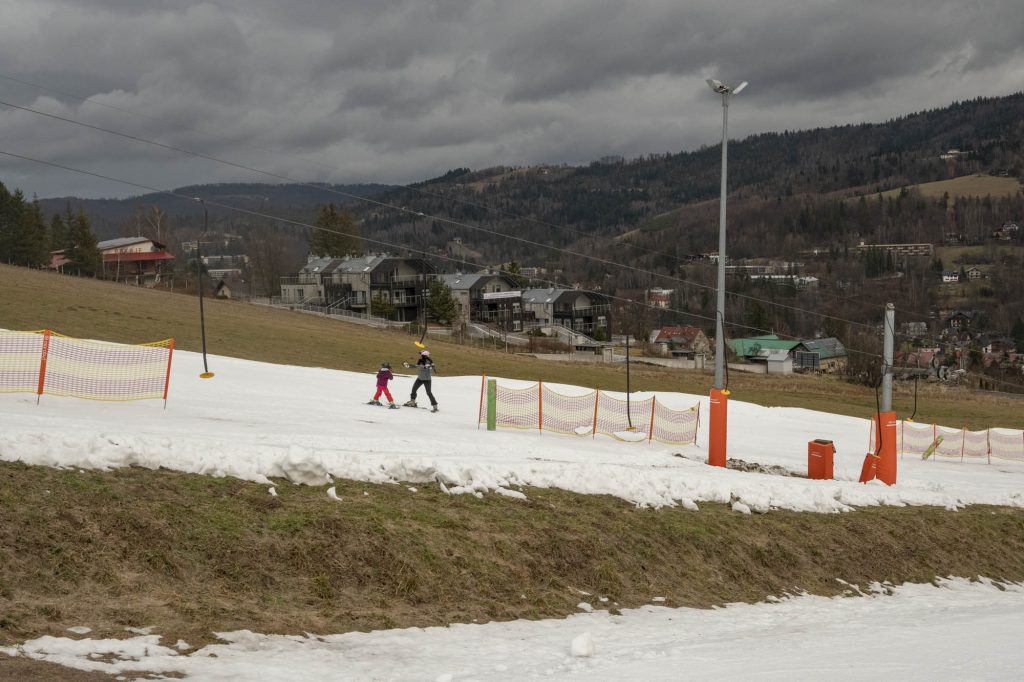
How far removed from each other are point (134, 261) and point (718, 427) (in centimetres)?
11997

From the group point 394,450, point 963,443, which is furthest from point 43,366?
point 963,443

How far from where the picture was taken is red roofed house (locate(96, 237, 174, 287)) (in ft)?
394

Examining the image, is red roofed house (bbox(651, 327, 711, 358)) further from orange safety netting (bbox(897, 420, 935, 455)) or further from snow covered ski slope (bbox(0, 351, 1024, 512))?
snow covered ski slope (bbox(0, 351, 1024, 512))

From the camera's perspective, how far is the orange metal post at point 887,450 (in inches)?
886

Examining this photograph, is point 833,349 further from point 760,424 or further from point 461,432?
point 461,432

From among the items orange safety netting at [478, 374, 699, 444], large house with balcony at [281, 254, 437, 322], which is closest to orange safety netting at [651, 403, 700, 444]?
orange safety netting at [478, 374, 699, 444]

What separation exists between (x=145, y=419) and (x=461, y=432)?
8115 mm

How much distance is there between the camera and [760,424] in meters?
37.8

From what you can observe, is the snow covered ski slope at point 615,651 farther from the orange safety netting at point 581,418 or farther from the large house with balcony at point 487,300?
the large house with balcony at point 487,300

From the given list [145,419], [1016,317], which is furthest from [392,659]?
[1016,317]

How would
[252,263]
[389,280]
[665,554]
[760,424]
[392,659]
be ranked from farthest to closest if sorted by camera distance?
[252,263]
[389,280]
[760,424]
[665,554]
[392,659]

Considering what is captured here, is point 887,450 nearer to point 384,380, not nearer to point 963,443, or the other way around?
point 384,380

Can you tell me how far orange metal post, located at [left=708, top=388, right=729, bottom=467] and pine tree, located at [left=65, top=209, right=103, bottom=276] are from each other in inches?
4131

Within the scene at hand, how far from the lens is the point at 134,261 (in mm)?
124375
